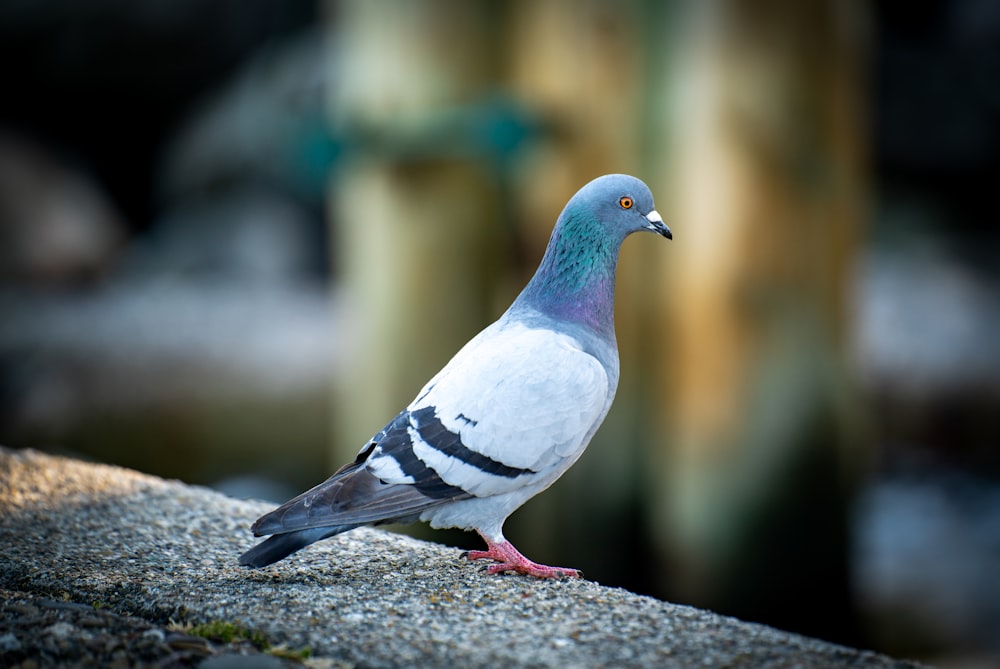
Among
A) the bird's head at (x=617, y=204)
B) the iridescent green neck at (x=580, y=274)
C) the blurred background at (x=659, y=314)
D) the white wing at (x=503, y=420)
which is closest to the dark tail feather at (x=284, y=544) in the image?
the white wing at (x=503, y=420)

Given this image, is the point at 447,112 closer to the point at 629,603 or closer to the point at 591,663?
the point at 629,603

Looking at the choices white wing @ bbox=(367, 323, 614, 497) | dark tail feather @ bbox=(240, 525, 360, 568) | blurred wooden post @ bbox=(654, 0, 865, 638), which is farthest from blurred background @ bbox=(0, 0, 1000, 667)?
dark tail feather @ bbox=(240, 525, 360, 568)

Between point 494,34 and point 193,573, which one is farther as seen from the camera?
point 494,34

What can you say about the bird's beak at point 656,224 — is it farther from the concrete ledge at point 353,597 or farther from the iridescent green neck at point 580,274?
the concrete ledge at point 353,597

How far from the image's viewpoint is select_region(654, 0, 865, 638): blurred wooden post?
3236mm

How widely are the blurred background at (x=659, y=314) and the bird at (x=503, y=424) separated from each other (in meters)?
0.89

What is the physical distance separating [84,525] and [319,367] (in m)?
4.83

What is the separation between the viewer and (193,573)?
2252mm

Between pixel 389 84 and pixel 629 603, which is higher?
pixel 389 84

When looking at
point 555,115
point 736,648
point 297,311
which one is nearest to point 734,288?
point 555,115

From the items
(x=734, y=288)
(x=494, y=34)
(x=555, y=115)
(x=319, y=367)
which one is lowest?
(x=319, y=367)

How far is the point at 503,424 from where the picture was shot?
7.39 ft

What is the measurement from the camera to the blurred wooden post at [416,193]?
157 inches

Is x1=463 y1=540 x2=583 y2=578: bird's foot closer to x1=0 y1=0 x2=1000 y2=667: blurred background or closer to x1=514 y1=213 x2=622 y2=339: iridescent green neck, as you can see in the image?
x1=514 y1=213 x2=622 y2=339: iridescent green neck
